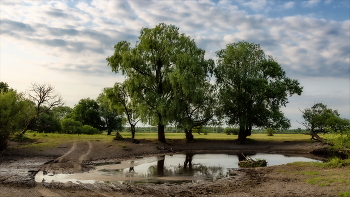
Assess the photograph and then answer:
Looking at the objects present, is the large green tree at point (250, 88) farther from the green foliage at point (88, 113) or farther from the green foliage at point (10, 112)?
the green foliage at point (88, 113)

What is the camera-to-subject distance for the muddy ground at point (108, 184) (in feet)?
49.9

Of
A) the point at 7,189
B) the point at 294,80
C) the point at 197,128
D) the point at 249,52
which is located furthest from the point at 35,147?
the point at 294,80

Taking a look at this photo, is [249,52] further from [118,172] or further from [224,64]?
[118,172]

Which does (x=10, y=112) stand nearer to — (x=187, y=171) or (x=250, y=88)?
(x=187, y=171)

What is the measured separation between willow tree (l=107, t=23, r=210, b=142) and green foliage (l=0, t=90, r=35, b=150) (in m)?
14.7

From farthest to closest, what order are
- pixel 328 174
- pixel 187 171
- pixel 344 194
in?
pixel 187 171, pixel 328 174, pixel 344 194

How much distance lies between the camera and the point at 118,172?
22.4m

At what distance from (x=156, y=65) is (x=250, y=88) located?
48.7ft

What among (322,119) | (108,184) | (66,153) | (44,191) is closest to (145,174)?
(108,184)

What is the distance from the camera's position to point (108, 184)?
57.8 ft

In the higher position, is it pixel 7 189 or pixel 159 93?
pixel 159 93

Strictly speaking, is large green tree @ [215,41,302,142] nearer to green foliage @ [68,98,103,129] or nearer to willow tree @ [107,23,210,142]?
willow tree @ [107,23,210,142]

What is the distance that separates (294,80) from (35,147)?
126 feet

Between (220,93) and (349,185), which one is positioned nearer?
(349,185)
